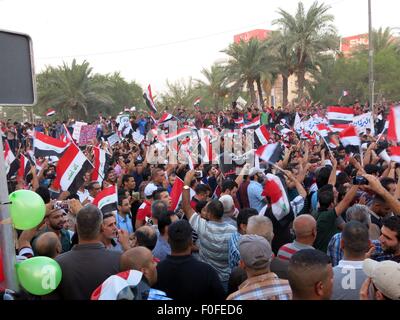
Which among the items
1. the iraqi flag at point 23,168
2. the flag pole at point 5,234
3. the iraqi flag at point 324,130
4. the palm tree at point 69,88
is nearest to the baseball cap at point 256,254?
the flag pole at point 5,234

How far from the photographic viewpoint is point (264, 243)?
379 centimetres

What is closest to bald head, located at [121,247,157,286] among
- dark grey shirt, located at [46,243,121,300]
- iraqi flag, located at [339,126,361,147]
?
dark grey shirt, located at [46,243,121,300]

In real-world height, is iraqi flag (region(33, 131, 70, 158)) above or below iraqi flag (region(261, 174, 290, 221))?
above

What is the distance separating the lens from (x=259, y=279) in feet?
11.8

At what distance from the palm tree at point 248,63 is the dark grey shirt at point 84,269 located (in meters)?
31.8

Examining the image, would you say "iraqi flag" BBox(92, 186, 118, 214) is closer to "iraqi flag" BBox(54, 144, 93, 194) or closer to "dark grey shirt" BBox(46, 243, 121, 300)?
"iraqi flag" BBox(54, 144, 93, 194)

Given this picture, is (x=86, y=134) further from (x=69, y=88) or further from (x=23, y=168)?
(x=69, y=88)

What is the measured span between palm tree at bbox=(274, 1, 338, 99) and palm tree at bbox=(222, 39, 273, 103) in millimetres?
1853

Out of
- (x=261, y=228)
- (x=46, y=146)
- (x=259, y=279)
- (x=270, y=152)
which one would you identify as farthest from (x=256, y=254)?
(x=46, y=146)

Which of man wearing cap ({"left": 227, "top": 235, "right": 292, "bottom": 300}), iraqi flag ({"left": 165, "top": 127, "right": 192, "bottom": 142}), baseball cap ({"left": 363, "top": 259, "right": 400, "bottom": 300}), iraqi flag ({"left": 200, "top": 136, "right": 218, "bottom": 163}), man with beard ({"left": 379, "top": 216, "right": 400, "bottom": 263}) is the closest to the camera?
baseball cap ({"left": 363, "top": 259, "right": 400, "bottom": 300})

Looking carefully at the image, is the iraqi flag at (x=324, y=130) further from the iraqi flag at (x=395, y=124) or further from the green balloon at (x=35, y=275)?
the green balloon at (x=35, y=275)

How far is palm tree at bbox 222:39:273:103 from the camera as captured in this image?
3525 cm

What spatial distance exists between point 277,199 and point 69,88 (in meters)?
35.1

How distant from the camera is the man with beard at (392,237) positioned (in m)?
4.18
